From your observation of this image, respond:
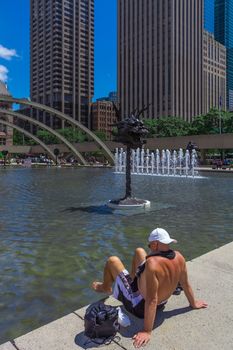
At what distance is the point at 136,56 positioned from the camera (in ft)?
525

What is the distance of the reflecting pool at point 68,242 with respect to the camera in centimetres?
546

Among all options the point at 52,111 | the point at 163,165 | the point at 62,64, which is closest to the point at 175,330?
the point at 163,165

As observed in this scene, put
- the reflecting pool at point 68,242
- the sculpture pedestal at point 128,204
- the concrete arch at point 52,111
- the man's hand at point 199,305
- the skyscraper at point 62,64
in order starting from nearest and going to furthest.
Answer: the man's hand at point 199,305, the reflecting pool at point 68,242, the sculpture pedestal at point 128,204, the concrete arch at point 52,111, the skyscraper at point 62,64

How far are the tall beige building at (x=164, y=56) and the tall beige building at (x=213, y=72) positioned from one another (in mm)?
4655

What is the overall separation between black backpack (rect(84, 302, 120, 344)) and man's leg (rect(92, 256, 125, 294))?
0.86 m

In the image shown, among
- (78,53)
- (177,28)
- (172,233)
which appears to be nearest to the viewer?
(172,233)

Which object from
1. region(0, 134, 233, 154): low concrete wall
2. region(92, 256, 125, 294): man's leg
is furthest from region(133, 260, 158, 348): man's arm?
region(0, 134, 233, 154): low concrete wall

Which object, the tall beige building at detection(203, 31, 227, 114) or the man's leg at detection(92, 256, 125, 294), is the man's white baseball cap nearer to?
the man's leg at detection(92, 256, 125, 294)

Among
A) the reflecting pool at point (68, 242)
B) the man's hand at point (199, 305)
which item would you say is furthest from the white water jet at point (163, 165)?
the man's hand at point (199, 305)

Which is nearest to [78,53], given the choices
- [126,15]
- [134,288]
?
[126,15]

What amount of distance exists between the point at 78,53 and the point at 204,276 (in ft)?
669

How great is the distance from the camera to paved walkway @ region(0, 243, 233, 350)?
12.5ft

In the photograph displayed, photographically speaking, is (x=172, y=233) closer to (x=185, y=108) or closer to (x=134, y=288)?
(x=134, y=288)

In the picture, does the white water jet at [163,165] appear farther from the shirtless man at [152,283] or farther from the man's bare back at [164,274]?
the man's bare back at [164,274]
